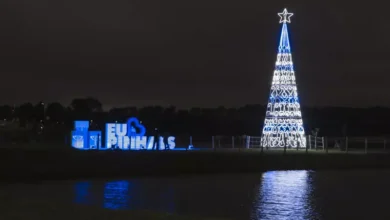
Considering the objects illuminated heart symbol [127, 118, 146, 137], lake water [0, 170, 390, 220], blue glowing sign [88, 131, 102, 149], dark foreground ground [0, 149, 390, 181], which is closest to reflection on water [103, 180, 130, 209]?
lake water [0, 170, 390, 220]

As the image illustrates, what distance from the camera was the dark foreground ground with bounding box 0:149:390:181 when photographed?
37.0 metres

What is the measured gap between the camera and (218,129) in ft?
291

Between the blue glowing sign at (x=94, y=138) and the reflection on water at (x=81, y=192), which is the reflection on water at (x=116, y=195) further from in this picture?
the blue glowing sign at (x=94, y=138)

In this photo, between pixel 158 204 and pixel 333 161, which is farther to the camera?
pixel 333 161

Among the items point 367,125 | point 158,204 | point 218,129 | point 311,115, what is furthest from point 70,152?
point 311,115

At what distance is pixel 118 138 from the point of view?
48.2 meters

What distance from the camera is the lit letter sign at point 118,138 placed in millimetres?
47625

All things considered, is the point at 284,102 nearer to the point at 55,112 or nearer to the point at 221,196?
the point at 221,196

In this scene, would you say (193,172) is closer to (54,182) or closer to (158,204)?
(54,182)

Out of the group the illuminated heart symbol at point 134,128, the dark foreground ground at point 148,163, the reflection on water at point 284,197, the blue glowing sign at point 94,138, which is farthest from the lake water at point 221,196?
the blue glowing sign at point 94,138

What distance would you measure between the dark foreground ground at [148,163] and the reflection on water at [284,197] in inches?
113

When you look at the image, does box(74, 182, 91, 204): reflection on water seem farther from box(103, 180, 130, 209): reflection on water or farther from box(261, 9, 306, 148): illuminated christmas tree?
box(261, 9, 306, 148): illuminated christmas tree

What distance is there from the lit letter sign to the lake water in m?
10.4

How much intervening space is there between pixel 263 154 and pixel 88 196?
1968 cm
